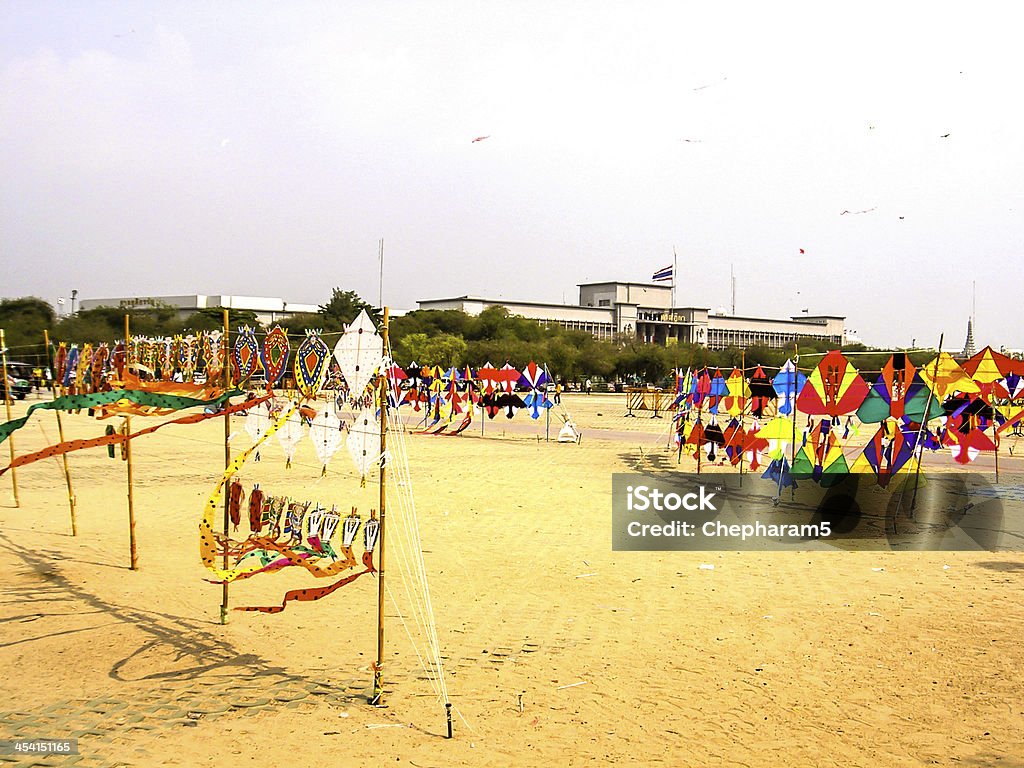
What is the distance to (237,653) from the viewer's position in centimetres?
657

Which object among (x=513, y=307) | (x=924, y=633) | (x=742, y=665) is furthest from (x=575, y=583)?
(x=513, y=307)

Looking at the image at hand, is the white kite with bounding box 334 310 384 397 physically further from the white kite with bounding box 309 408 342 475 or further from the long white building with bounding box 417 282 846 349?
the long white building with bounding box 417 282 846 349

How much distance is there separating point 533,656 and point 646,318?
80.5m

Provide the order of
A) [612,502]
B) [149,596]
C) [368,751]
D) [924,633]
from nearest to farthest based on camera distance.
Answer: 1. [368,751]
2. [924,633]
3. [149,596]
4. [612,502]

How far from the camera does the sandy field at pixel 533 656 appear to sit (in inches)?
202

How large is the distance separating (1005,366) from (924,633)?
259 inches

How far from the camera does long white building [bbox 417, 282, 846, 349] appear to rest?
82.6 meters

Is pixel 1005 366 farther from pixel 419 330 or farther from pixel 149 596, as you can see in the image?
pixel 419 330

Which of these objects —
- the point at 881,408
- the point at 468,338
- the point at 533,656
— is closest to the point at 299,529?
the point at 533,656

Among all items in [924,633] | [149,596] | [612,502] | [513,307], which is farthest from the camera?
[513,307]

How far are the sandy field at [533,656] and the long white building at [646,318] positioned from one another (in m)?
70.8

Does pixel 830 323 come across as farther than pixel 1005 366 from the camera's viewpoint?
Yes

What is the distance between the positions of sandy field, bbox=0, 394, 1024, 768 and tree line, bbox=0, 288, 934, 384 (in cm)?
3009

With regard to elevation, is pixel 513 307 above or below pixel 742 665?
above
